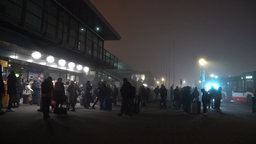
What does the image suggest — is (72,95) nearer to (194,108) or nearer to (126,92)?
(126,92)

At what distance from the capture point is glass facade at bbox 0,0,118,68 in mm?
12641

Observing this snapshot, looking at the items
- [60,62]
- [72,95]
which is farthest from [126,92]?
[60,62]

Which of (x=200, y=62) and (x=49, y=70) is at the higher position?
(x=200, y=62)

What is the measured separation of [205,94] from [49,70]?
1220 centimetres

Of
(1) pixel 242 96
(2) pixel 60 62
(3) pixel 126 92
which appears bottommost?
(1) pixel 242 96

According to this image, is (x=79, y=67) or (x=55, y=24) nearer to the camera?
(x=55, y=24)

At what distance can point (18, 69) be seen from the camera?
1593cm

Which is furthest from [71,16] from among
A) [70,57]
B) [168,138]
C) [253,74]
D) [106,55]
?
[253,74]

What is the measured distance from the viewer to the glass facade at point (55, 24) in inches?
498

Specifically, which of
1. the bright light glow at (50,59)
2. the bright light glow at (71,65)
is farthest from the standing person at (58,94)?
the bright light glow at (71,65)

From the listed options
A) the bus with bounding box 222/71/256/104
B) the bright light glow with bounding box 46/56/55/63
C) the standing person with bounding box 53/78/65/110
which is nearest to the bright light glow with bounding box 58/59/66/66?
the bright light glow with bounding box 46/56/55/63

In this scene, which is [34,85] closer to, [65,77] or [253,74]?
[65,77]

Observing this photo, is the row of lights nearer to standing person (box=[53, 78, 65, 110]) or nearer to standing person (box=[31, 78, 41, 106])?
standing person (box=[31, 78, 41, 106])

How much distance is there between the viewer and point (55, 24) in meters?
19.5
